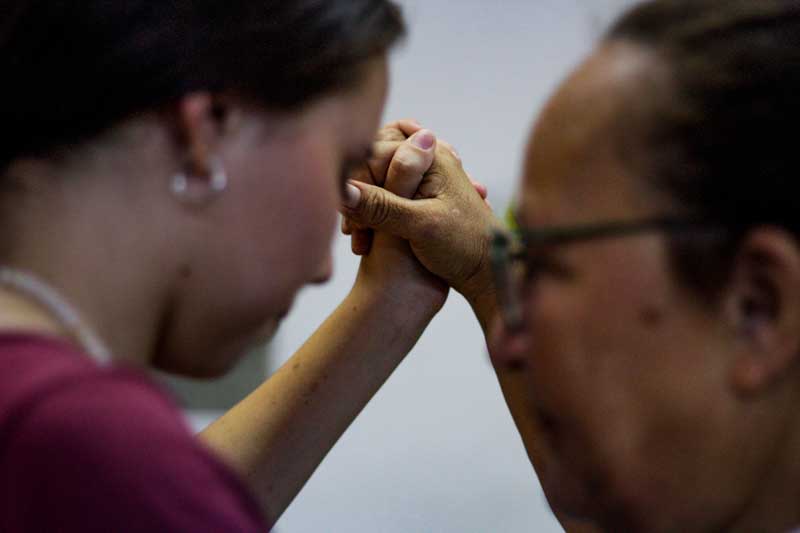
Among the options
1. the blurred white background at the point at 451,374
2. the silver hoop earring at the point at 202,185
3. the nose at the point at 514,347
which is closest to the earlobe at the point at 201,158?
the silver hoop earring at the point at 202,185

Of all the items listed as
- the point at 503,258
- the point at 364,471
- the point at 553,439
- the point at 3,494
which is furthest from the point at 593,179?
the point at 364,471

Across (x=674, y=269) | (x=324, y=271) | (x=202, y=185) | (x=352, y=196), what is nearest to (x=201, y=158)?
(x=202, y=185)

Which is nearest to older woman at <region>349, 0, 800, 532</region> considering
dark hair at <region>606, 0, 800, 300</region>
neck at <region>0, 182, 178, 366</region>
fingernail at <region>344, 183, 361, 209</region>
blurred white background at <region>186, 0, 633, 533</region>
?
dark hair at <region>606, 0, 800, 300</region>

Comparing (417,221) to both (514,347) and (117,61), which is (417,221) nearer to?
(514,347)

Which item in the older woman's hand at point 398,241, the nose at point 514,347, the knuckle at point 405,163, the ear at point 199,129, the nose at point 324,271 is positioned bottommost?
the older woman's hand at point 398,241

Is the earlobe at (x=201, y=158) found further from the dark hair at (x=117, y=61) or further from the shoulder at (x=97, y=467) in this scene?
the shoulder at (x=97, y=467)

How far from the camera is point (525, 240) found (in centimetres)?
81

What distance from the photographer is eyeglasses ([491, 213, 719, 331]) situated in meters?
0.73

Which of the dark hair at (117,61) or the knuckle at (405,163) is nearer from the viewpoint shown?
the dark hair at (117,61)

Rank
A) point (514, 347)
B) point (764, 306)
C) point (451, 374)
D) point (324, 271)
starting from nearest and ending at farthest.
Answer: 1. point (764, 306)
2. point (514, 347)
3. point (324, 271)
4. point (451, 374)

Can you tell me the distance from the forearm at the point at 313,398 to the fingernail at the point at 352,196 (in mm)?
146

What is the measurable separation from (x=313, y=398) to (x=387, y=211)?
0.27m

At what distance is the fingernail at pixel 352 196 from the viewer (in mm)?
1238

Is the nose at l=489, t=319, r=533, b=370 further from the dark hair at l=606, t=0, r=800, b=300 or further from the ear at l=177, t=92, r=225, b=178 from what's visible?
the ear at l=177, t=92, r=225, b=178
